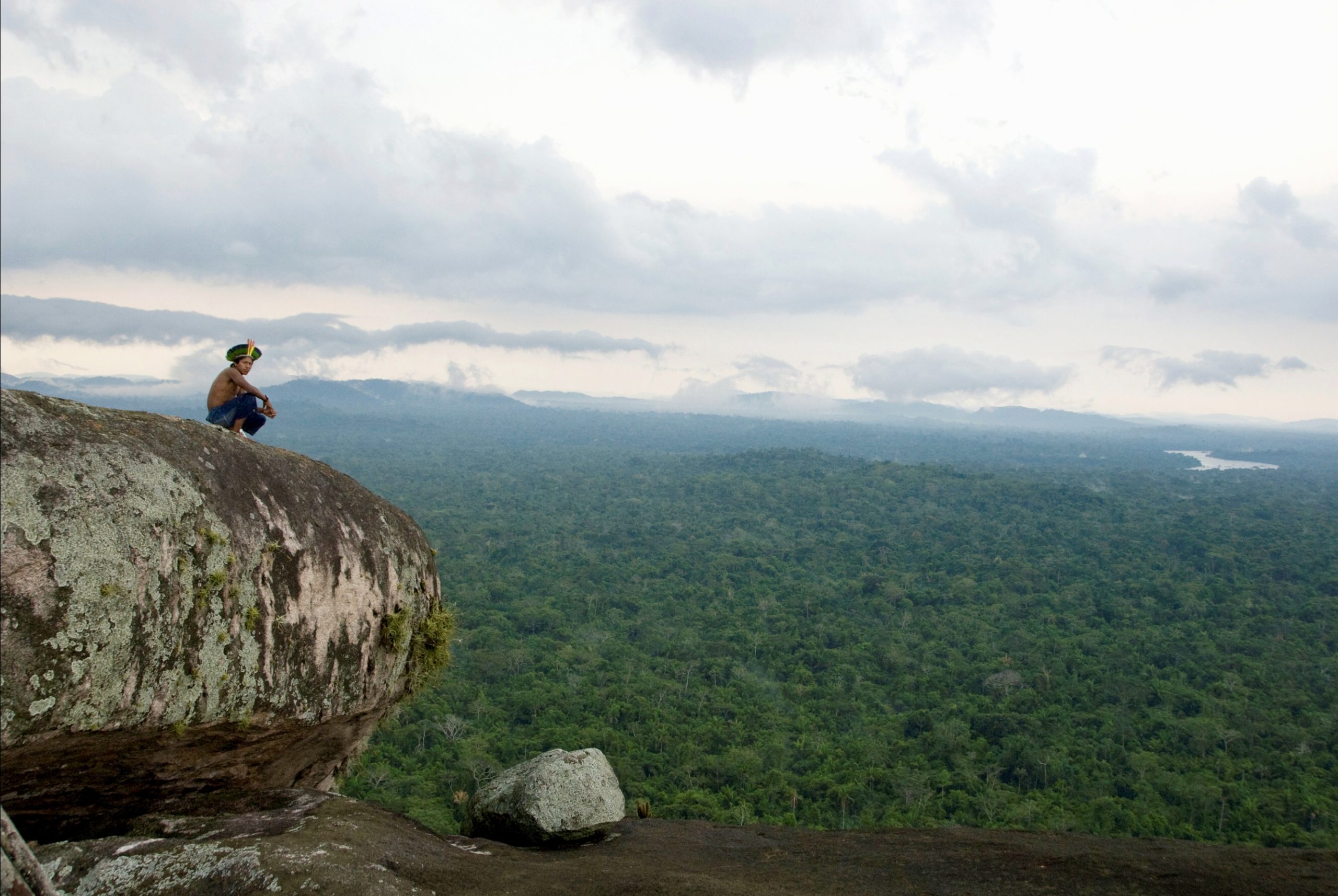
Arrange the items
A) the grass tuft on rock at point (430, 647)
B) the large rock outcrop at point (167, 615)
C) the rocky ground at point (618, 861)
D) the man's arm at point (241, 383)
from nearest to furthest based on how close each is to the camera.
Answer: the large rock outcrop at point (167, 615)
the rocky ground at point (618, 861)
the man's arm at point (241, 383)
the grass tuft on rock at point (430, 647)

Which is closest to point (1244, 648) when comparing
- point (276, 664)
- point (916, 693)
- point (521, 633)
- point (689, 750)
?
point (916, 693)

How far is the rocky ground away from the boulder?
368 mm

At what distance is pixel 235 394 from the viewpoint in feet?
27.1

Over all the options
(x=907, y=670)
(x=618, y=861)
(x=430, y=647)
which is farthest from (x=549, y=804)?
(x=907, y=670)

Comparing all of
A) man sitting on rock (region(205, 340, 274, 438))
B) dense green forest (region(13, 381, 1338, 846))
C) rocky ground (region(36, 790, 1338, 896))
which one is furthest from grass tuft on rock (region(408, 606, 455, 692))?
man sitting on rock (region(205, 340, 274, 438))

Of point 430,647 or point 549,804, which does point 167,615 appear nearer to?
point 430,647

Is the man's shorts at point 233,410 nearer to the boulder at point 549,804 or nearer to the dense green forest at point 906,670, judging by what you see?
the dense green forest at point 906,670

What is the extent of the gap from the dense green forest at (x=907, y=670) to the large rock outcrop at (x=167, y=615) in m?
3.75

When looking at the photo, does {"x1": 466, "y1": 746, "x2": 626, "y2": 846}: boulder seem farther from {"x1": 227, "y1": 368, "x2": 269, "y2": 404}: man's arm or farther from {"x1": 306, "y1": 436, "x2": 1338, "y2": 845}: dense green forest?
{"x1": 227, "y1": 368, "x2": 269, "y2": 404}: man's arm

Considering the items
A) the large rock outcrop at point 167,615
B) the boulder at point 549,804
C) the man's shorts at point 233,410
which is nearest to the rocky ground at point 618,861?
the boulder at point 549,804

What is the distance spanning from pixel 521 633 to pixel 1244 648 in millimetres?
53805

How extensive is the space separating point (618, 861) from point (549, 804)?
1.68 meters

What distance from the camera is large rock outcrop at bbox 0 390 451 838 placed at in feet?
16.5

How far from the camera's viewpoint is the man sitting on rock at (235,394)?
8125mm
